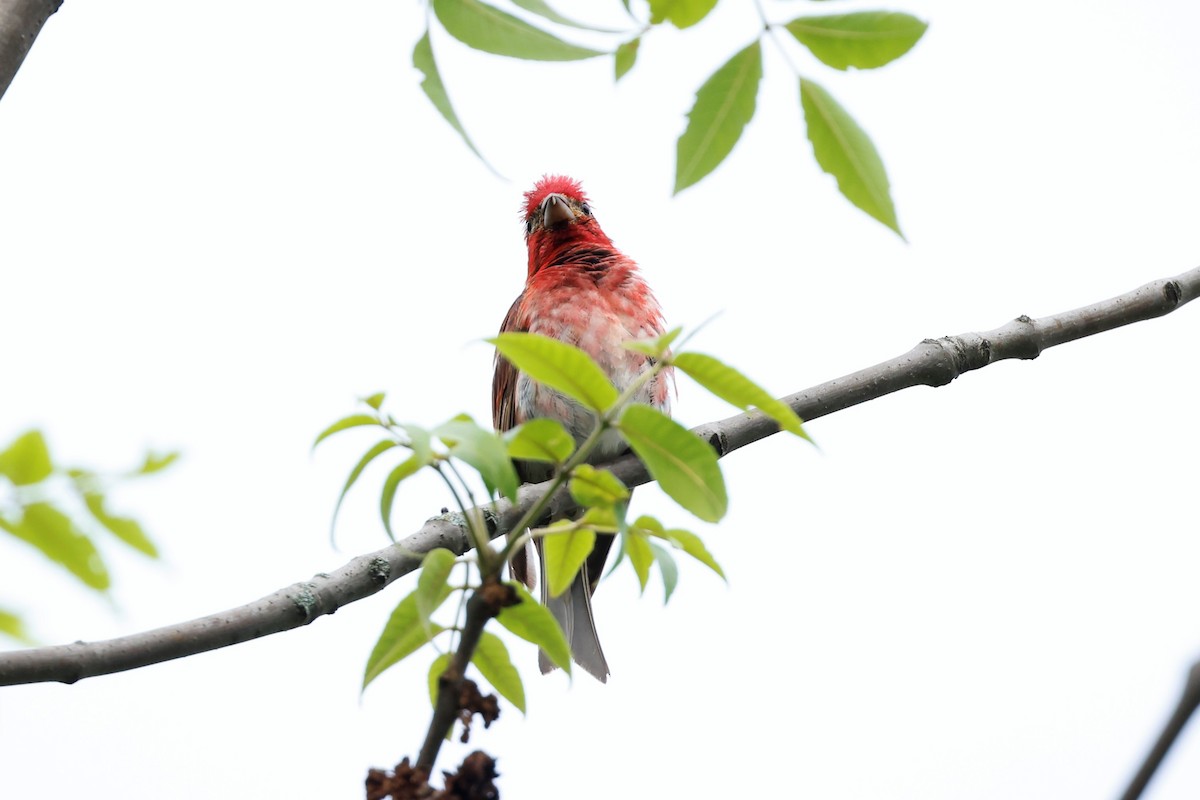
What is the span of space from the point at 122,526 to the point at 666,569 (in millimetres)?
742

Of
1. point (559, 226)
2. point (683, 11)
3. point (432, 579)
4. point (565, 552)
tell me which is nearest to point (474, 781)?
point (432, 579)

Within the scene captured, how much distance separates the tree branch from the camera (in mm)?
2369

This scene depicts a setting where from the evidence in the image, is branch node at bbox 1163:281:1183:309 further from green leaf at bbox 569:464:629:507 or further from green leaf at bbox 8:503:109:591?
green leaf at bbox 8:503:109:591

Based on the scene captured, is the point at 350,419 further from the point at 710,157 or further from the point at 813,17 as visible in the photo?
the point at 813,17

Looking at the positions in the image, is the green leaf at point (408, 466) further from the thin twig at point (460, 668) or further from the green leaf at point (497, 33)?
the green leaf at point (497, 33)

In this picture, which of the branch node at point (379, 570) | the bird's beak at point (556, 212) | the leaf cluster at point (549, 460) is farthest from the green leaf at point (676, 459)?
the bird's beak at point (556, 212)

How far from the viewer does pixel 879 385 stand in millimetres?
3104

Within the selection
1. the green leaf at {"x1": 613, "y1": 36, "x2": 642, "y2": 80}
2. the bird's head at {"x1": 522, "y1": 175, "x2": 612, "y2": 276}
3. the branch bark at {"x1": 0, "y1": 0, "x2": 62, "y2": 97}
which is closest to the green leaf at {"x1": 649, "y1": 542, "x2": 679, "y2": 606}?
the green leaf at {"x1": 613, "y1": 36, "x2": 642, "y2": 80}

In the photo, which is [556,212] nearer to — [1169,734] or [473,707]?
[473,707]

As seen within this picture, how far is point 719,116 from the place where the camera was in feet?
5.78

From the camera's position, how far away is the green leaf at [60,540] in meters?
1.55

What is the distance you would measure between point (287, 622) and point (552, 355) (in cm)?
117

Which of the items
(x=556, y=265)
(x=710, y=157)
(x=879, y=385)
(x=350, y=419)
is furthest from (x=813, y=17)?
(x=556, y=265)

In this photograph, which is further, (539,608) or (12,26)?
(12,26)
